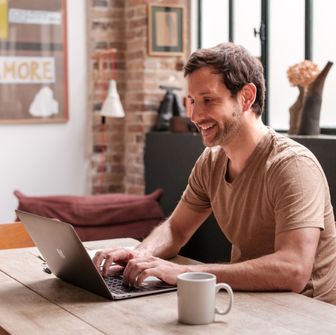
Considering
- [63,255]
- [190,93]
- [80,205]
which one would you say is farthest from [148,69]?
[63,255]

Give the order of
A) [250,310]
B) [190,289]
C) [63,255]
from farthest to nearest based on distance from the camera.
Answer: [63,255]
[250,310]
[190,289]

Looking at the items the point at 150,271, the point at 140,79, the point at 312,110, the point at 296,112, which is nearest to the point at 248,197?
the point at 150,271

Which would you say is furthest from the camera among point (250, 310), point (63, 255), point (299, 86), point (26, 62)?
point (26, 62)

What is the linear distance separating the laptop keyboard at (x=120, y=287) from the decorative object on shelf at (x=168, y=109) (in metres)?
2.88

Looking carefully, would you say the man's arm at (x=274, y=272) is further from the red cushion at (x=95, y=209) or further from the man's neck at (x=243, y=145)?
the red cushion at (x=95, y=209)

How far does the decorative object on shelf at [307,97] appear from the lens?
13.0 ft

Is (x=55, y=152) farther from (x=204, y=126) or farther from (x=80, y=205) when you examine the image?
(x=204, y=126)

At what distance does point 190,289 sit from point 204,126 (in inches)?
30.2

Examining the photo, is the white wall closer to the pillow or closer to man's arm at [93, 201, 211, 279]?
the pillow

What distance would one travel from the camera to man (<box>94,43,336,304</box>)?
2.07m

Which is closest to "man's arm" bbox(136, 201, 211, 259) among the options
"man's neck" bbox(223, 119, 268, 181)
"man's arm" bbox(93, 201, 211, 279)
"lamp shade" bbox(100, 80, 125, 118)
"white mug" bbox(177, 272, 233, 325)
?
"man's arm" bbox(93, 201, 211, 279)

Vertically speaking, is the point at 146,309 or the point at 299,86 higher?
the point at 299,86

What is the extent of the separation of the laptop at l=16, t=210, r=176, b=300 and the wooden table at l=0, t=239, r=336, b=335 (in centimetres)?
3

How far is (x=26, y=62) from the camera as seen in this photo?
5.02 meters
